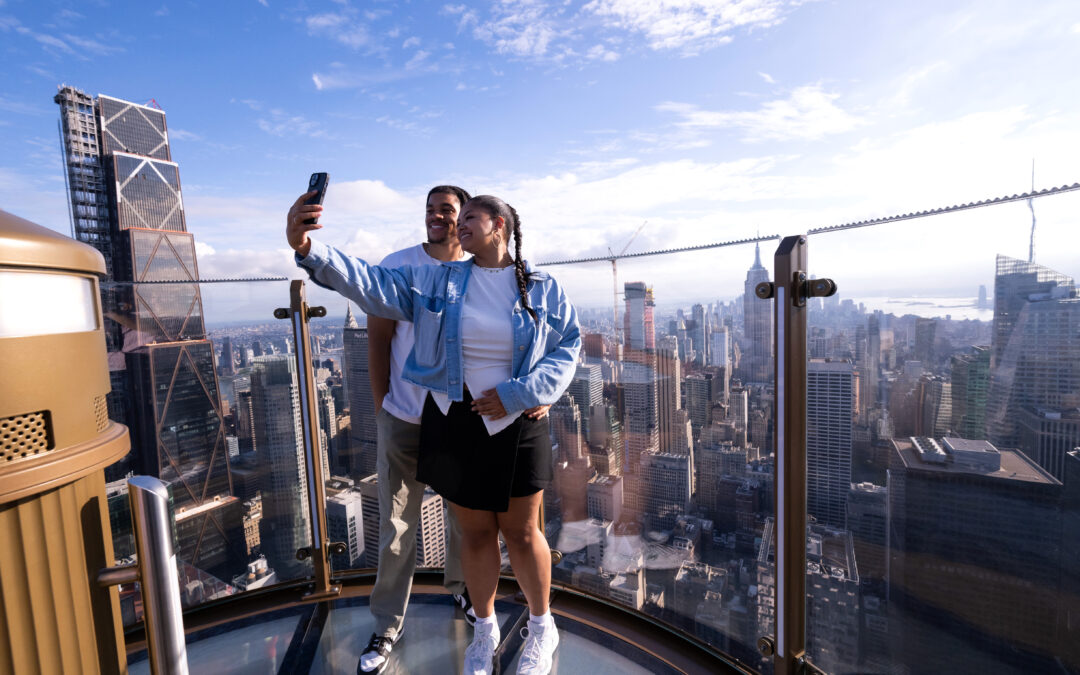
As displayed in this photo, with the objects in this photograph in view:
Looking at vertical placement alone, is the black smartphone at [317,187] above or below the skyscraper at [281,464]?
above

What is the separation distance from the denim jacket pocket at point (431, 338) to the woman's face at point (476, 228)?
0.80 feet

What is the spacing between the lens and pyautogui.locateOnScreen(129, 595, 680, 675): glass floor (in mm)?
1755

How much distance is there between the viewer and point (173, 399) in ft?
8.29

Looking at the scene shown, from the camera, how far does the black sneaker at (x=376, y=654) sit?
170cm

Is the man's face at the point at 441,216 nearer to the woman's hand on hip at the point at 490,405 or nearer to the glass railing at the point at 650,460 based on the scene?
the glass railing at the point at 650,460

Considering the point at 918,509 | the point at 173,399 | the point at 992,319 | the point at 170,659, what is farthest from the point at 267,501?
the point at 992,319

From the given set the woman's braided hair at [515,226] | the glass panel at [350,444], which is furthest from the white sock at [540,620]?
the woman's braided hair at [515,226]

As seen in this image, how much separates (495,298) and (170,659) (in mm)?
1115

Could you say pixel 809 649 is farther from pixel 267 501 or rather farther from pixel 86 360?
pixel 267 501

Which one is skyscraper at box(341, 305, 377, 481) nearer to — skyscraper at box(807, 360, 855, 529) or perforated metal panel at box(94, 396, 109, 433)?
perforated metal panel at box(94, 396, 109, 433)

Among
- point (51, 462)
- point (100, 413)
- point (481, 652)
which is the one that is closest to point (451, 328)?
point (100, 413)

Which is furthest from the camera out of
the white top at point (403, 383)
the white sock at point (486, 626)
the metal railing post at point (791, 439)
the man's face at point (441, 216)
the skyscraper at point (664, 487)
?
the skyscraper at point (664, 487)

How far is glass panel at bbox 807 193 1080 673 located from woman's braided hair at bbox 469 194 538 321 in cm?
82

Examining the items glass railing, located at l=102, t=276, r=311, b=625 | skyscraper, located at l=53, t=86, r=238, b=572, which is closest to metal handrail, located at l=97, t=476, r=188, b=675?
skyscraper, located at l=53, t=86, r=238, b=572
